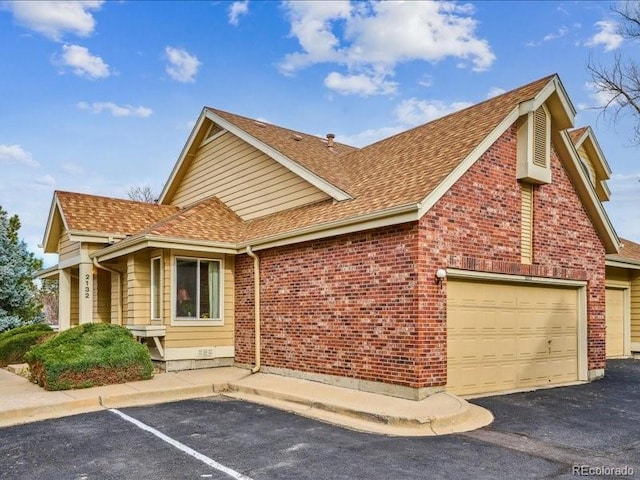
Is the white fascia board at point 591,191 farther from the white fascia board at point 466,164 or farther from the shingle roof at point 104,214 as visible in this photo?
the shingle roof at point 104,214

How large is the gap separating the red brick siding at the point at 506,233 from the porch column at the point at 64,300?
38.1ft

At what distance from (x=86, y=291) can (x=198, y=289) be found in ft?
12.3

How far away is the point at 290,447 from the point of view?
22.8ft

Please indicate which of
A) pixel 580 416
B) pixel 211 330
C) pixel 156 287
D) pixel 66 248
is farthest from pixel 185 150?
pixel 580 416

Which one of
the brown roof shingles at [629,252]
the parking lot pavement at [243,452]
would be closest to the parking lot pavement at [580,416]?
the parking lot pavement at [243,452]

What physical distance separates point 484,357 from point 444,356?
1.42 metres

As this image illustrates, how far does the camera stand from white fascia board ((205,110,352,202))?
12250mm

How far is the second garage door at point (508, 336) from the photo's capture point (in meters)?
10.2

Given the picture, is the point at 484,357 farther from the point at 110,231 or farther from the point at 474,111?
the point at 110,231

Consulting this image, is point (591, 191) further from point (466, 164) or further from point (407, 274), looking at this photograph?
point (407, 274)

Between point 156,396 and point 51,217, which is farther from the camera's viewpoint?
point 51,217

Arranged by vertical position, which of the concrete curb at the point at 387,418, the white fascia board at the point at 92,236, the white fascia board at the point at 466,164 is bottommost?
the concrete curb at the point at 387,418

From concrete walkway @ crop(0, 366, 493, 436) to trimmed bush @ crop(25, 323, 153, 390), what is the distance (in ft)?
0.88

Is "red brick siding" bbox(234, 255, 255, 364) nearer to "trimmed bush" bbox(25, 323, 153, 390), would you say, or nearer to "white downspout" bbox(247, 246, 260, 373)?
"white downspout" bbox(247, 246, 260, 373)
